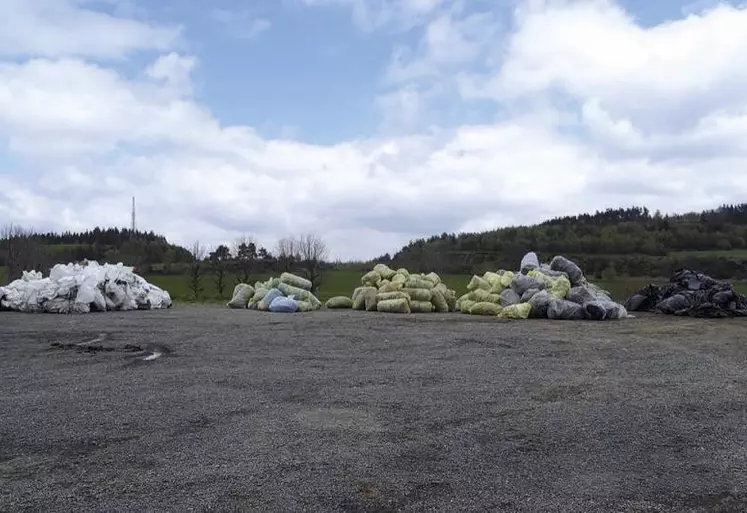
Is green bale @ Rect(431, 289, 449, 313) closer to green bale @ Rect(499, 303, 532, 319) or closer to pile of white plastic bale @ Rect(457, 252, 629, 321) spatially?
pile of white plastic bale @ Rect(457, 252, 629, 321)

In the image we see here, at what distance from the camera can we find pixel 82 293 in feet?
73.0

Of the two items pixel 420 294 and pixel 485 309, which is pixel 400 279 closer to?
pixel 420 294

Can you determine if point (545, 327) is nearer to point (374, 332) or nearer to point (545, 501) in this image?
point (374, 332)

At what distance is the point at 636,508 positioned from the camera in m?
4.27

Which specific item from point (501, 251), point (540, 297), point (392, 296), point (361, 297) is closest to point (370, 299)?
point (361, 297)

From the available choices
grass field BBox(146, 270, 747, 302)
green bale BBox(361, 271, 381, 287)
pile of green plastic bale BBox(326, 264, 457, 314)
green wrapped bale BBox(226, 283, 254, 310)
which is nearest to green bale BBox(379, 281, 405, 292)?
pile of green plastic bale BBox(326, 264, 457, 314)

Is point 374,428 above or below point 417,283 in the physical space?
below

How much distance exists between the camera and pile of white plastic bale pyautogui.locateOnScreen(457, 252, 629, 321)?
19531 mm

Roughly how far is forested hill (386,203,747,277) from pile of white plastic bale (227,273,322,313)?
26191 mm

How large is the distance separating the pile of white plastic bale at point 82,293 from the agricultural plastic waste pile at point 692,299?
18.8 meters

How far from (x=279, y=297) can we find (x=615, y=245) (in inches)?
1758

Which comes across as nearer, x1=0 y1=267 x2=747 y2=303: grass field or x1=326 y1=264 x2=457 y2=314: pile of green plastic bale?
x1=326 y1=264 x2=457 y2=314: pile of green plastic bale

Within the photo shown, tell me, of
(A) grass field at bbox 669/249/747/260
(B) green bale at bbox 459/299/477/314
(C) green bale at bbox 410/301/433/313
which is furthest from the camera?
(A) grass field at bbox 669/249/747/260

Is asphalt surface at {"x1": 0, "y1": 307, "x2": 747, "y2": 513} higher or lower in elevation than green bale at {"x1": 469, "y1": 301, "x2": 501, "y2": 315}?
lower
